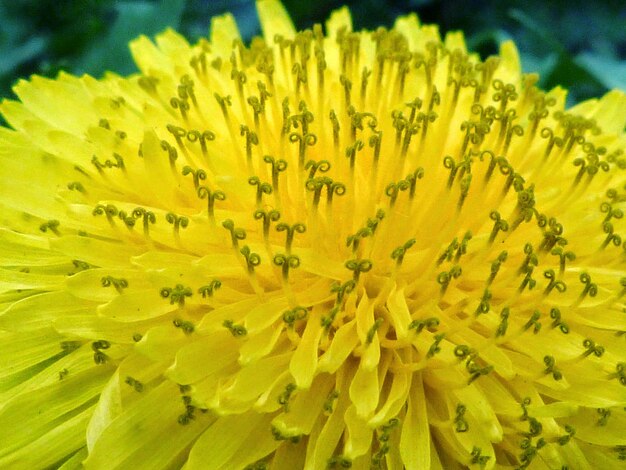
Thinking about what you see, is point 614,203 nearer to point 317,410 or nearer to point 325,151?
point 325,151

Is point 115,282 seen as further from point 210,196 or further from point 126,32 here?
point 126,32

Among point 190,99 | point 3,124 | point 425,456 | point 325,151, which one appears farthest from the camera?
point 3,124

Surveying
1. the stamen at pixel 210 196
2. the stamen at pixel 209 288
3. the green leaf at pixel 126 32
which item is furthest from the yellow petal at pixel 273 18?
the stamen at pixel 209 288

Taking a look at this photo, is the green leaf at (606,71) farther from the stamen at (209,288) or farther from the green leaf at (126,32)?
the stamen at (209,288)

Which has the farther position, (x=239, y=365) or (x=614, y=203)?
(x=614, y=203)

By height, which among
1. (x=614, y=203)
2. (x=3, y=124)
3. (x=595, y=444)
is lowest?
(x=595, y=444)

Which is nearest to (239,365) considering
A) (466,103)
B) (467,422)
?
(467,422)
